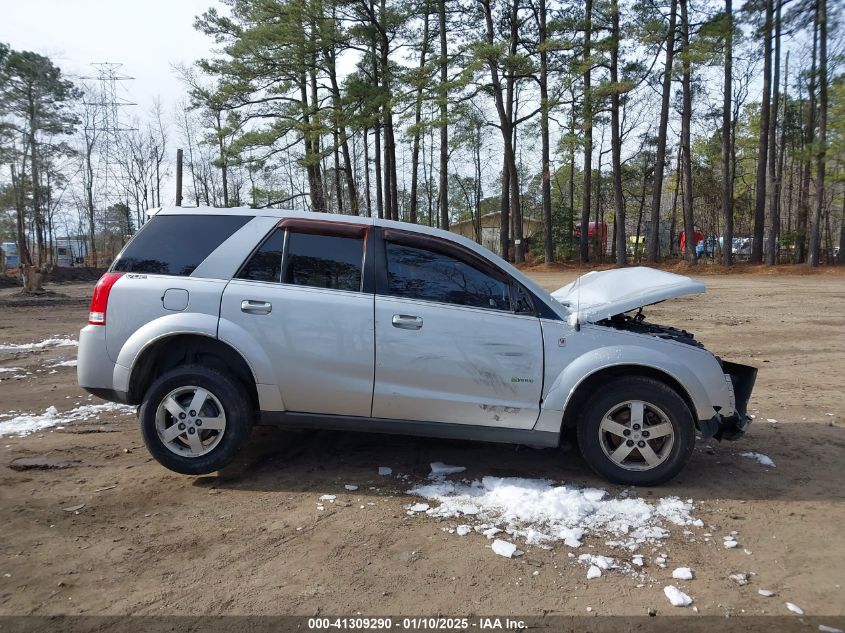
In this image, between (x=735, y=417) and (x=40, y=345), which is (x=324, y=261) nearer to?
(x=735, y=417)

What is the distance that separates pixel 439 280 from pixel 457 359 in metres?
0.59

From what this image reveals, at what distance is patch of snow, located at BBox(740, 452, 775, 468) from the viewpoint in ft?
14.5

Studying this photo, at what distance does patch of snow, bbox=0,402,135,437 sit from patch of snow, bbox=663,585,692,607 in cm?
444

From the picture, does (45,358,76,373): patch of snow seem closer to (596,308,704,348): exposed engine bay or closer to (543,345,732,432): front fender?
(543,345,732,432): front fender

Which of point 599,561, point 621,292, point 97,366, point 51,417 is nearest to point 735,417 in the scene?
point 621,292

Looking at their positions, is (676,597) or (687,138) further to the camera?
(687,138)

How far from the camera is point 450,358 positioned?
12.7 feet

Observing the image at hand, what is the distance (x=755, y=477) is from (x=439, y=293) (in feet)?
8.77

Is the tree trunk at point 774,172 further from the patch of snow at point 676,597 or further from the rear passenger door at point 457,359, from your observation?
the patch of snow at point 676,597

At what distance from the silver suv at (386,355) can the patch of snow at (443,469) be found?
1.22 feet

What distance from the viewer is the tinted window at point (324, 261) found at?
407 cm

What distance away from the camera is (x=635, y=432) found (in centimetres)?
391

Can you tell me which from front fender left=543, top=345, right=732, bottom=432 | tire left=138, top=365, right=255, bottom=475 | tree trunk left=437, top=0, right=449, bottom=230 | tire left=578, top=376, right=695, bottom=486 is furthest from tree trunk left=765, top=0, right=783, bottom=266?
tire left=138, top=365, right=255, bottom=475

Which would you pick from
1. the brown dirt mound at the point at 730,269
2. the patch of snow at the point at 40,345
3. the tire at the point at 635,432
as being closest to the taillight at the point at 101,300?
the tire at the point at 635,432
